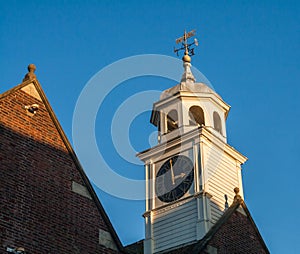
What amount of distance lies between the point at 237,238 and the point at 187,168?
328 inches

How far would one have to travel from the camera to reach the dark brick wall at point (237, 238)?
800 inches

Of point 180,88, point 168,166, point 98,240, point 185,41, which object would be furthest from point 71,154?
point 185,41

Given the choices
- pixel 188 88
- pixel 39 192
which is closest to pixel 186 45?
pixel 188 88

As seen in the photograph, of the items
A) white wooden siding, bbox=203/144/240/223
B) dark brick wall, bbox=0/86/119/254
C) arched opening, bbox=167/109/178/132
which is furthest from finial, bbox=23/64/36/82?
arched opening, bbox=167/109/178/132

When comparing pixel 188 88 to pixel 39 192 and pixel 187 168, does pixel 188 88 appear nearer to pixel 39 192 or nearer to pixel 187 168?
pixel 187 168

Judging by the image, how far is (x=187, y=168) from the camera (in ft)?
96.0

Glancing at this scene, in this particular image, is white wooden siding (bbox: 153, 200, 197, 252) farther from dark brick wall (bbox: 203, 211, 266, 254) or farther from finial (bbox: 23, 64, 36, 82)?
finial (bbox: 23, 64, 36, 82)

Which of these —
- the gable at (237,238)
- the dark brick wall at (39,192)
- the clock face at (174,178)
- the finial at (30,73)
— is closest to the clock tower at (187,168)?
the clock face at (174,178)

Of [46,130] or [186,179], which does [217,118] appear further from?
[46,130]

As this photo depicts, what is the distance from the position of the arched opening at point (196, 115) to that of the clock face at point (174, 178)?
2.78m

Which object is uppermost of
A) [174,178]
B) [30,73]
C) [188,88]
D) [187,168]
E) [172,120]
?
[188,88]

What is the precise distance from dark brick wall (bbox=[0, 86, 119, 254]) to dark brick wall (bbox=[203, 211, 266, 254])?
644 cm

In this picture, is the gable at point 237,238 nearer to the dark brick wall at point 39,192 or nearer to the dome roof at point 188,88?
the dark brick wall at point 39,192

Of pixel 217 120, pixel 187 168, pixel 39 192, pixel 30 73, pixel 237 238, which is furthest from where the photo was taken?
pixel 217 120
